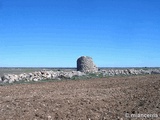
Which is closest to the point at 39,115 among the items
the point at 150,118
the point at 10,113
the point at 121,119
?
the point at 10,113

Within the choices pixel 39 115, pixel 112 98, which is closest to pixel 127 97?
pixel 112 98

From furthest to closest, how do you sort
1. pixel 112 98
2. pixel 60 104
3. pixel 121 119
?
pixel 112 98 < pixel 60 104 < pixel 121 119

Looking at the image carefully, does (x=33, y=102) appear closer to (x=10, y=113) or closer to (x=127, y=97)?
(x=10, y=113)

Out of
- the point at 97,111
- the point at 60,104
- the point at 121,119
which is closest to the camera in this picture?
the point at 121,119

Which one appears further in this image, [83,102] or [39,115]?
[83,102]

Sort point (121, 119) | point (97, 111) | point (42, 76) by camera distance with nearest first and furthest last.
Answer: point (121, 119), point (97, 111), point (42, 76)

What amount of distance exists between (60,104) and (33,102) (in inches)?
56.6

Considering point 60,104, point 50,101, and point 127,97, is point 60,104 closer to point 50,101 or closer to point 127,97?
point 50,101

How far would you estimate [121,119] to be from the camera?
1030 cm

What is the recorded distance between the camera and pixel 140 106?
39.7ft

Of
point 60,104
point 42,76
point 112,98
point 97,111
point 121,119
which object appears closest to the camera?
point 121,119

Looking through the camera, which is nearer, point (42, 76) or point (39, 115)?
point (39, 115)

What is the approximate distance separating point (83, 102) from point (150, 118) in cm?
377

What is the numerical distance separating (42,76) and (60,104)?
21267mm
